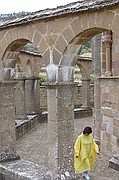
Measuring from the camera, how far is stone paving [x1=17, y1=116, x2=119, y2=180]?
7609 mm

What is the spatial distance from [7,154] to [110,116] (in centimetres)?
300

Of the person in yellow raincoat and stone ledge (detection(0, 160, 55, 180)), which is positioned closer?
stone ledge (detection(0, 160, 55, 180))

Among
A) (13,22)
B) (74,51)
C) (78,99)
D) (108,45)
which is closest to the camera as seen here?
(74,51)

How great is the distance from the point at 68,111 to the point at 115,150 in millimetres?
3132

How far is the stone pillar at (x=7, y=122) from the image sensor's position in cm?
708

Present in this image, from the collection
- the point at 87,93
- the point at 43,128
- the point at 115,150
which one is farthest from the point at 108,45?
the point at 87,93

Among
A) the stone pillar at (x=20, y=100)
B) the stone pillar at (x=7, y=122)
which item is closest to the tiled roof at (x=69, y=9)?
the stone pillar at (x=7, y=122)

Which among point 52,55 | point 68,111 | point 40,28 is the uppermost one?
point 40,28

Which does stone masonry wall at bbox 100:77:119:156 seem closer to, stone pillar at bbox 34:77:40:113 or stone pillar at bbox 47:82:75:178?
stone pillar at bbox 47:82:75:178

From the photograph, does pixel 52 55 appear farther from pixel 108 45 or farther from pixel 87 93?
pixel 87 93

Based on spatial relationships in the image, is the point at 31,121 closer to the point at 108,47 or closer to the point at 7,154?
the point at 108,47

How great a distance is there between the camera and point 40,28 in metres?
5.91

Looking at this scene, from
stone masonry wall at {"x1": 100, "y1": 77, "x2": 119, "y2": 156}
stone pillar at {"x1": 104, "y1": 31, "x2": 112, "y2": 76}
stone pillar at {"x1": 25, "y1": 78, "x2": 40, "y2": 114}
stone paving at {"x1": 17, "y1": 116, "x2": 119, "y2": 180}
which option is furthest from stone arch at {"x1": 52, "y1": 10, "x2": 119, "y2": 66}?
stone pillar at {"x1": 25, "y1": 78, "x2": 40, "y2": 114}

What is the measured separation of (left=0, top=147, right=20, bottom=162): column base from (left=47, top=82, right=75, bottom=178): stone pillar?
4.82 feet
